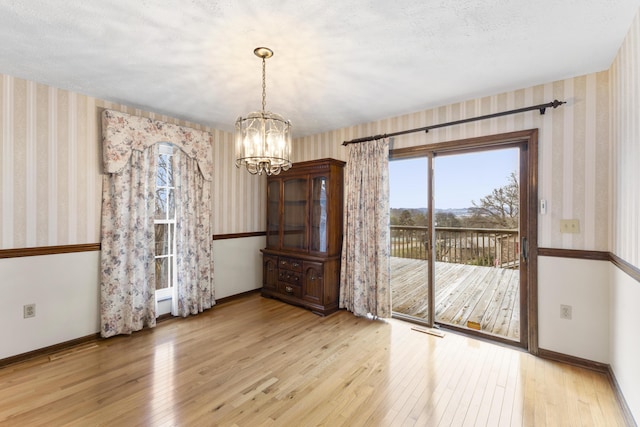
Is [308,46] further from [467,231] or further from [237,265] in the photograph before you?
[237,265]

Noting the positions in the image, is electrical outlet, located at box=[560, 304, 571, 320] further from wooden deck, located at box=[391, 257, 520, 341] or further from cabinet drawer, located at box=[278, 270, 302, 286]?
cabinet drawer, located at box=[278, 270, 302, 286]

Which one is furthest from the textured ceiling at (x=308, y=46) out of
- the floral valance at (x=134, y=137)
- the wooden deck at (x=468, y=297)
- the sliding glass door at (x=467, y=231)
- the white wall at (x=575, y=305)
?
the wooden deck at (x=468, y=297)

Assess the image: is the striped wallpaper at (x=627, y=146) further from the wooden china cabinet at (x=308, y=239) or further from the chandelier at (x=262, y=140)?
the wooden china cabinet at (x=308, y=239)

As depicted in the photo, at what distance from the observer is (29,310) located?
8.43 feet

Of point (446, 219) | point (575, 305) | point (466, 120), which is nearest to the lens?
point (575, 305)

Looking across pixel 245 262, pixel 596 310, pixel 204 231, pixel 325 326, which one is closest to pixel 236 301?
pixel 245 262

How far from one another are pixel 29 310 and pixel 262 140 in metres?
2.69

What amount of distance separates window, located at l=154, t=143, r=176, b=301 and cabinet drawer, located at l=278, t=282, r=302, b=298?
1.43 m

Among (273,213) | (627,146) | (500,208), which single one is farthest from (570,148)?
(273,213)

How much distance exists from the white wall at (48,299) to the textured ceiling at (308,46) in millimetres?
1715

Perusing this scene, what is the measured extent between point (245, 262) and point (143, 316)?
1.55 meters

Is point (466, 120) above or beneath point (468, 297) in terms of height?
above

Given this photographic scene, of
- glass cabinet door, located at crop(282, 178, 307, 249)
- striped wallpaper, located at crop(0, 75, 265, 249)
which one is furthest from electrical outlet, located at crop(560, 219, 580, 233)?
striped wallpaper, located at crop(0, 75, 265, 249)

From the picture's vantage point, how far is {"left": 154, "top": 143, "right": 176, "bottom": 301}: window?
3.53 m
